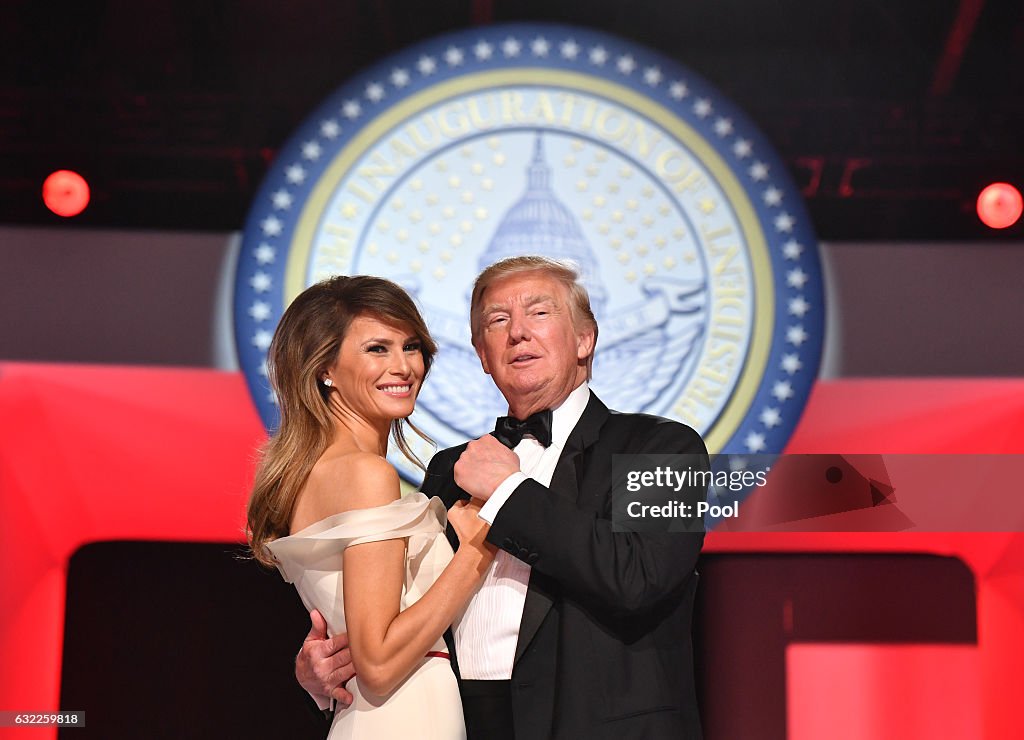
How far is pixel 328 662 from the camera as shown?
2.38 m

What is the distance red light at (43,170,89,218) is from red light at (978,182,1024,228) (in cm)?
276

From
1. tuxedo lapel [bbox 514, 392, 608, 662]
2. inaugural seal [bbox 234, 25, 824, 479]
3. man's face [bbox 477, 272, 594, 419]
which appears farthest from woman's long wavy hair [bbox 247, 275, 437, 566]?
inaugural seal [bbox 234, 25, 824, 479]

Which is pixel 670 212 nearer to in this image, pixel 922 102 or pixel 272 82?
pixel 922 102

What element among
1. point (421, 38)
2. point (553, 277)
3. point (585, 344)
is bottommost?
point (585, 344)

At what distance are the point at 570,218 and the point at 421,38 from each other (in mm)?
759

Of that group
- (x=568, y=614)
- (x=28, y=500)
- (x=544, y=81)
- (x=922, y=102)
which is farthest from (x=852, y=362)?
(x=28, y=500)

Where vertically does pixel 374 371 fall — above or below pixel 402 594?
above

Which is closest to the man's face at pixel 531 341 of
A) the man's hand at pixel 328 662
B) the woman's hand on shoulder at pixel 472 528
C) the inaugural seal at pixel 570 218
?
the woman's hand on shoulder at pixel 472 528

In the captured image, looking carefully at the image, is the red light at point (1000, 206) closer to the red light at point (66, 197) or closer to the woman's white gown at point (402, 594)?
the woman's white gown at point (402, 594)

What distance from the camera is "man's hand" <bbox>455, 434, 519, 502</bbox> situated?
90.8 inches

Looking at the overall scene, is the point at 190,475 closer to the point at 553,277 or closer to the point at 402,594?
the point at 402,594

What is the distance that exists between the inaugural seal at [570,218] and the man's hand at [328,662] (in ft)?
3.60

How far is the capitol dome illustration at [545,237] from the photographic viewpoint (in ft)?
11.7

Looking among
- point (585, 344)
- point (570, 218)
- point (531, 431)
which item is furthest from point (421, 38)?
point (531, 431)
